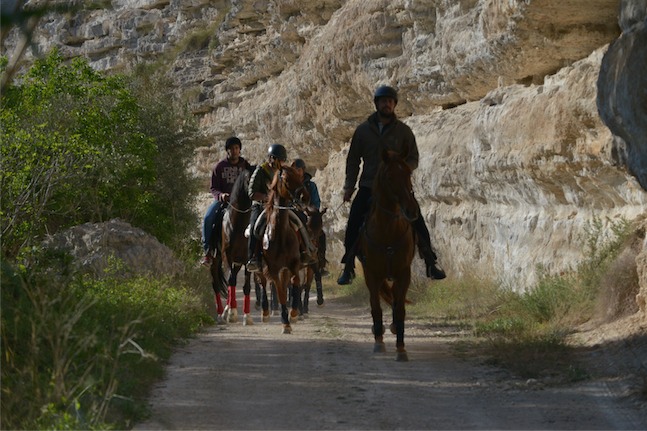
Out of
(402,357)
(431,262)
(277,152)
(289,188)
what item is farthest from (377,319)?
(277,152)

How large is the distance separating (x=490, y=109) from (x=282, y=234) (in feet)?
17.6

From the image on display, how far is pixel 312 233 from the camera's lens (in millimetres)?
19609

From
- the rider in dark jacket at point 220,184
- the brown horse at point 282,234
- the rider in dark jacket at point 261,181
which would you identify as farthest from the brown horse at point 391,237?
the rider in dark jacket at point 220,184

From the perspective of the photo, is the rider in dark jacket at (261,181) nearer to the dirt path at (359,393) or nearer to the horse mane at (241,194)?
the horse mane at (241,194)

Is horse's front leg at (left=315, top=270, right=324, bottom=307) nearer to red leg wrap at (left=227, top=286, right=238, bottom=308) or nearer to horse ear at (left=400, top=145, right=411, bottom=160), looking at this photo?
red leg wrap at (left=227, top=286, right=238, bottom=308)

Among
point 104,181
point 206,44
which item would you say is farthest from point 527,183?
point 206,44

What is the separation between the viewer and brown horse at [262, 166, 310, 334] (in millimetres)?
15586

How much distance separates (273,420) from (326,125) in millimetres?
24225

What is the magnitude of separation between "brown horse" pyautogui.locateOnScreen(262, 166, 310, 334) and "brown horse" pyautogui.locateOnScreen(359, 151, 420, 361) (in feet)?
9.32

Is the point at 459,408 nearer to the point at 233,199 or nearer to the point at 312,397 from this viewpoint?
the point at 312,397

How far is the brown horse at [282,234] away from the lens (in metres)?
15.6

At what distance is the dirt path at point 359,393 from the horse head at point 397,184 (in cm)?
170

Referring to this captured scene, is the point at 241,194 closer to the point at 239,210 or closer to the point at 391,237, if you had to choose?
the point at 239,210

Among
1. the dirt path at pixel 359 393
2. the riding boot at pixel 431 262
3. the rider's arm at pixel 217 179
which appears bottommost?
the dirt path at pixel 359 393
